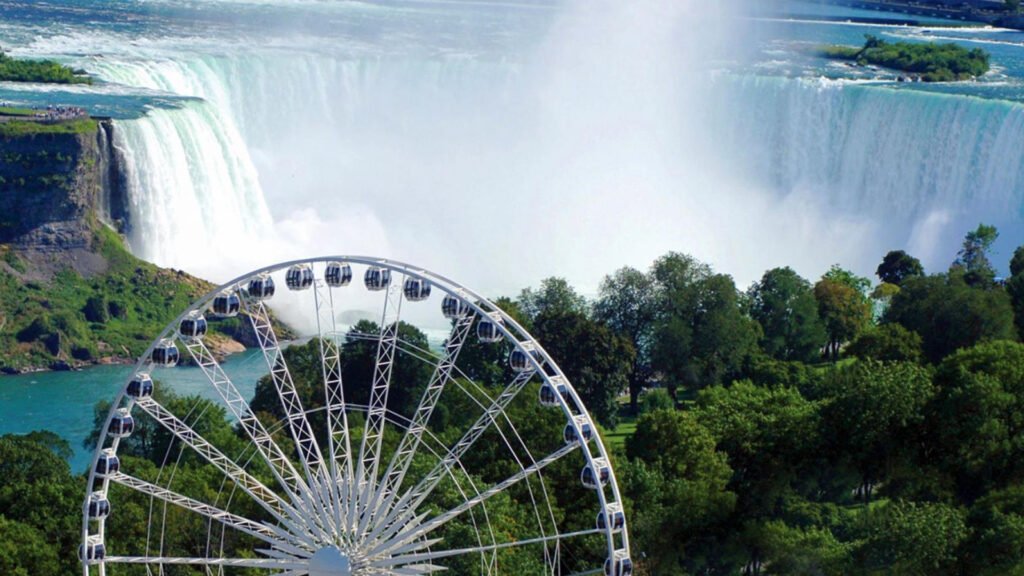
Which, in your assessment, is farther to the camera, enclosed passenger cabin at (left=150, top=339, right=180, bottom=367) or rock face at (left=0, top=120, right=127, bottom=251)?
rock face at (left=0, top=120, right=127, bottom=251)

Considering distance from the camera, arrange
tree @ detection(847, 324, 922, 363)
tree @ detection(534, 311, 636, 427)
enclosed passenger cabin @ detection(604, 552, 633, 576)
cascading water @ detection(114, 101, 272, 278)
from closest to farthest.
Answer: enclosed passenger cabin @ detection(604, 552, 633, 576) → tree @ detection(847, 324, 922, 363) → tree @ detection(534, 311, 636, 427) → cascading water @ detection(114, 101, 272, 278)

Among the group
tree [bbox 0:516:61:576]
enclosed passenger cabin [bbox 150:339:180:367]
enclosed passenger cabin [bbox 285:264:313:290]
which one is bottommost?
tree [bbox 0:516:61:576]

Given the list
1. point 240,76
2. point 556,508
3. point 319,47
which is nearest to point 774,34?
point 319,47

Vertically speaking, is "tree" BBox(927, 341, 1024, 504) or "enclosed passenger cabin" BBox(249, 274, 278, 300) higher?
"enclosed passenger cabin" BBox(249, 274, 278, 300)

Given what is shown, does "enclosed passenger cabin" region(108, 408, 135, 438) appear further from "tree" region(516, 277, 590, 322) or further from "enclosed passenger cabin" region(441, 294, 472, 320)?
"tree" region(516, 277, 590, 322)

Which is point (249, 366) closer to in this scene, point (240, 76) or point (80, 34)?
point (240, 76)

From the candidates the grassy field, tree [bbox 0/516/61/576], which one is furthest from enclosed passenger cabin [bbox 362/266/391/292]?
the grassy field
